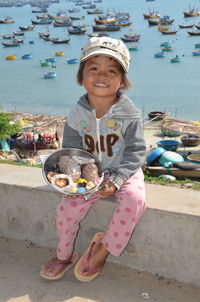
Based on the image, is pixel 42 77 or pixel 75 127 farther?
pixel 42 77

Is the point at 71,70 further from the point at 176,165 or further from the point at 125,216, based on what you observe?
the point at 125,216

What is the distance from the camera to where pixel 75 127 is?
10.3 ft

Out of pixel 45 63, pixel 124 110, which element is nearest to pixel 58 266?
pixel 124 110

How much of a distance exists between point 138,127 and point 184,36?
8175 cm

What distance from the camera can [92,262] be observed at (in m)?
2.90

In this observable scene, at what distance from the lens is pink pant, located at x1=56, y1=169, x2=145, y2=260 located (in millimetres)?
2717

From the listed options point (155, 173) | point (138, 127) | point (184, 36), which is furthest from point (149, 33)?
point (138, 127)

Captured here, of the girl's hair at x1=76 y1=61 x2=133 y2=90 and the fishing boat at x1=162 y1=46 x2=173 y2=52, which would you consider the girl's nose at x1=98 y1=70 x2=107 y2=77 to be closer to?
the girl's hair at x1=76 y1=61 x2=133 y2=90

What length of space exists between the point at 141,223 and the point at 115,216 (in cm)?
25

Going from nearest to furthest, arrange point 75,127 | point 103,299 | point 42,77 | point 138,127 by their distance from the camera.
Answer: point 103,299 < point 138,127 < point 75,127 < point 42,77

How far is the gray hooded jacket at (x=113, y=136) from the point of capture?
9.46ft

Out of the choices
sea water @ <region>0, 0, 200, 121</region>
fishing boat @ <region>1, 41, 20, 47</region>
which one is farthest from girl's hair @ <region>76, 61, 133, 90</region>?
fishing boat @ <region>1, 41, 20, 47</region>

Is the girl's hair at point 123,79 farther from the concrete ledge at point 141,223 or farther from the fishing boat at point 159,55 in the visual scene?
the fishing boat at point 159,55

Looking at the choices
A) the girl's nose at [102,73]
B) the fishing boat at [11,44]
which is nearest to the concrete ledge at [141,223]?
the girl's nose at [102,73]
